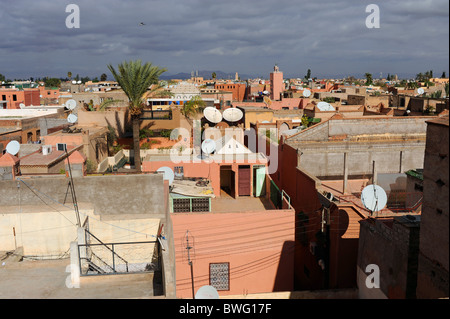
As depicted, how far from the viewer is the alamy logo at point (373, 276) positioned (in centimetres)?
1108

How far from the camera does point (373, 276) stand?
11.2 metres

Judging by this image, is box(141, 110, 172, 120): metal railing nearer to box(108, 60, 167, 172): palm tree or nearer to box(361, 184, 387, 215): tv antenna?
box(108, 60, 167, 172): palm tree

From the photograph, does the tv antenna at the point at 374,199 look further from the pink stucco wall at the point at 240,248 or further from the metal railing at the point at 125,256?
the metal railing at the point at 125,256

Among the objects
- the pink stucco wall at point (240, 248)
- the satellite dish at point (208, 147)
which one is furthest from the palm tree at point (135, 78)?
the pink stucco wall at point (240, 248)

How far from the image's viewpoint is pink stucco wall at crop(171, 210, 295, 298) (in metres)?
15.6

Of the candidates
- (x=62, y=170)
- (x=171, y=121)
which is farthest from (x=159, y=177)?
(x=171, y=121)

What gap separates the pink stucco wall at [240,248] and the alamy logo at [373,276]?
4.58 metres

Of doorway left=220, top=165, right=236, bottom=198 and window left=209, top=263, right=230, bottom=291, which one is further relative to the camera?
doorway left=220, top=165, right=236, bottom=198

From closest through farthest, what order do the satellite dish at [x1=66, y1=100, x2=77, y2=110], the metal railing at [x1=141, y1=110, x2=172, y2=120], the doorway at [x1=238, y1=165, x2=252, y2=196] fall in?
the doorway at [x1=238, y1=165, x2=252, y2=196] < the metal railing at [x1=141, y1=110, x2=172, y2=120] < the satellite dish at [x1=66, y1=100, x2=77, y2=110]

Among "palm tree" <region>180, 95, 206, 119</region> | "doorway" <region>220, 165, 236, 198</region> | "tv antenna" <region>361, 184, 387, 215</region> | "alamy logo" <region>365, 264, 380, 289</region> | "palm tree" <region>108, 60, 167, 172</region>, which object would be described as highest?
"palm tree" <region>108, 60, 167, 172</region>

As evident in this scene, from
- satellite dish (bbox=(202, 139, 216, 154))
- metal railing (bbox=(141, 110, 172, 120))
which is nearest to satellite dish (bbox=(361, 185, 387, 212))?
satellite dish (bbox=(202, 139, 216, 154))

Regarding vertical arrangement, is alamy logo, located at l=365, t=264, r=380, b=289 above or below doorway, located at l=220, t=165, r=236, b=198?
below

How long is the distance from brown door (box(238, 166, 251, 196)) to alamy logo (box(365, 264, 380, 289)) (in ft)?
28.0

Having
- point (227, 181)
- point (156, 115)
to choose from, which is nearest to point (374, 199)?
point (227, 181)
